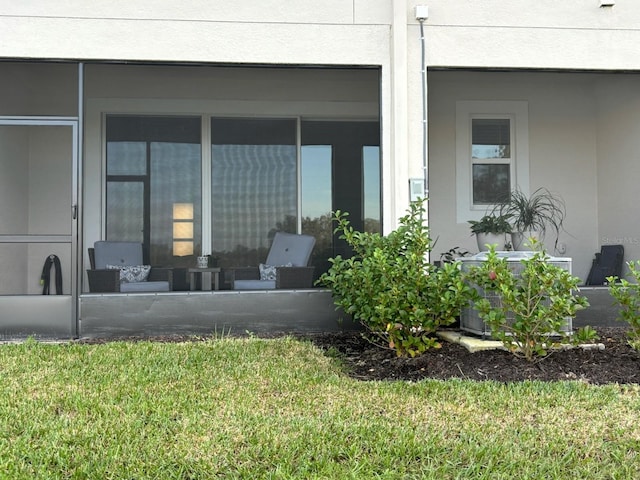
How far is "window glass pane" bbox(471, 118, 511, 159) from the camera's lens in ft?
27.2

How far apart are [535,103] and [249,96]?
3707mm

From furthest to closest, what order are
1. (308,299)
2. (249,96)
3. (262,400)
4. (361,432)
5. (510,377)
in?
(249,96) → (308,299) → (510,377) → (262,400) → (361,432)

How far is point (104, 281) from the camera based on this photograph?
243 inches

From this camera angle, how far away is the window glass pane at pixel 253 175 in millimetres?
8086

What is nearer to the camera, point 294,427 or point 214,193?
point 294,427

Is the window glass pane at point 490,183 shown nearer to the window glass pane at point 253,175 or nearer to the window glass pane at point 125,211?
the window glass pane at point 253,175

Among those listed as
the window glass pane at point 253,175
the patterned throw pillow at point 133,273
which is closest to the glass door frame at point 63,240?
the patterned throw pillow at point 133,273

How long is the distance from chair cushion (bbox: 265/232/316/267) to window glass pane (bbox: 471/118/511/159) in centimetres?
261

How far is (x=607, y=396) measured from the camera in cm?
358

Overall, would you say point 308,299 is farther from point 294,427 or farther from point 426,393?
point 294,427

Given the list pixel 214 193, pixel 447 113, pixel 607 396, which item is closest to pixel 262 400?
pixel 607 396

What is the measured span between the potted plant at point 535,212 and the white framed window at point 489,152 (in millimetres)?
141

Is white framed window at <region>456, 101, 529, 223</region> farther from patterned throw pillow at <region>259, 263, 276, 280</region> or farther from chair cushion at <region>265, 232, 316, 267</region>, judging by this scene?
patterned throw pillow at <region>259, 263, 276, 280</region>

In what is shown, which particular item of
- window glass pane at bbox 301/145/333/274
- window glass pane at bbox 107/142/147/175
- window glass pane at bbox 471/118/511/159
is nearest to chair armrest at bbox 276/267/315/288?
window glass pane at bbox 301/145/333/274
